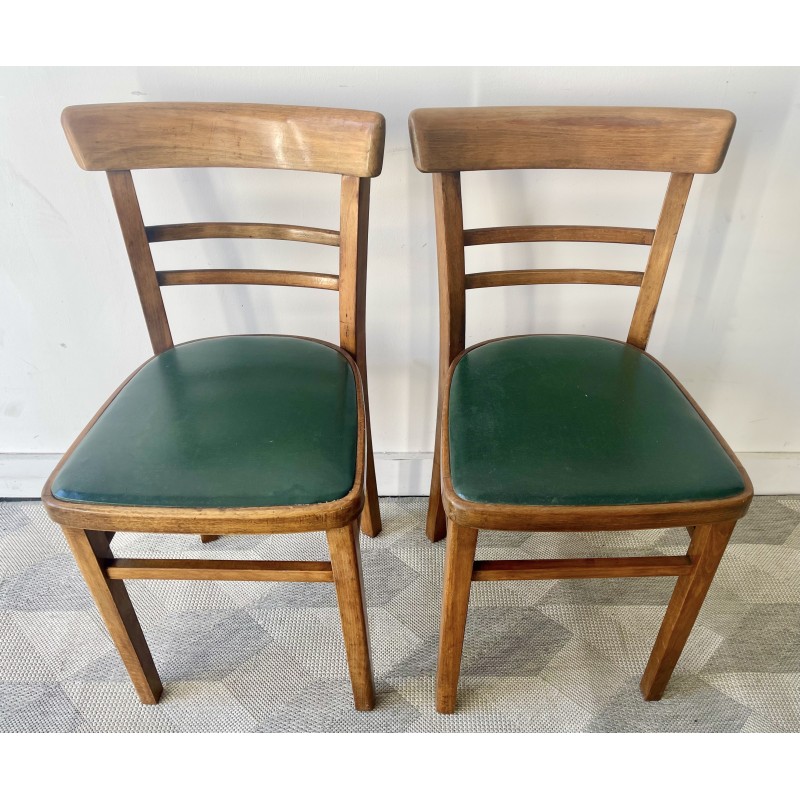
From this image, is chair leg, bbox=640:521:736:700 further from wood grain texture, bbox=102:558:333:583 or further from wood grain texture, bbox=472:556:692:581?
wood grain texture, bbox=102:558:333:583

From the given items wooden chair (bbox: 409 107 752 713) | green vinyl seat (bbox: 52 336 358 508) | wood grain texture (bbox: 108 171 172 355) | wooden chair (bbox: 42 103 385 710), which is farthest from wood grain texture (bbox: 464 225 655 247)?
wood grain texture (bbox: 108 171 172 355)

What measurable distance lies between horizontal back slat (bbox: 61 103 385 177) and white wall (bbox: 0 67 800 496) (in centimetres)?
14

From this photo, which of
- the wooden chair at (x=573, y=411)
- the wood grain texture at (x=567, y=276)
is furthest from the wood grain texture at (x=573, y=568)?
the wood grain texture at (x=567, y=276)

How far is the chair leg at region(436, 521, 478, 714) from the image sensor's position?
901mm

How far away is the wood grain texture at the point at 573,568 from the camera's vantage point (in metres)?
0.92

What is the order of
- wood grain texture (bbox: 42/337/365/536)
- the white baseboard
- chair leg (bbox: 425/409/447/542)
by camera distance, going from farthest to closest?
the white baseboard → chair leg (bbox: 425/409/447/542) → wood grain texture (bbox: 42/337/365/536)

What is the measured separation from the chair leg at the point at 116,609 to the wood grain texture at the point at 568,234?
Answer: 0.76 m

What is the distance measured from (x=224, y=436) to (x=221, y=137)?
1.55ft

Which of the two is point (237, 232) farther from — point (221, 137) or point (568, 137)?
point (568, 137)

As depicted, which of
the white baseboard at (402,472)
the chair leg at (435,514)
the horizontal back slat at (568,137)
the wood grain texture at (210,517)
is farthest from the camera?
the white baseboard at (402,472)

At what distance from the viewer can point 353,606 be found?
3.15 feet

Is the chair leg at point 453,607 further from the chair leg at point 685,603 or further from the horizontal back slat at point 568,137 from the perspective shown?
the horizontal back slat at point 568,137
